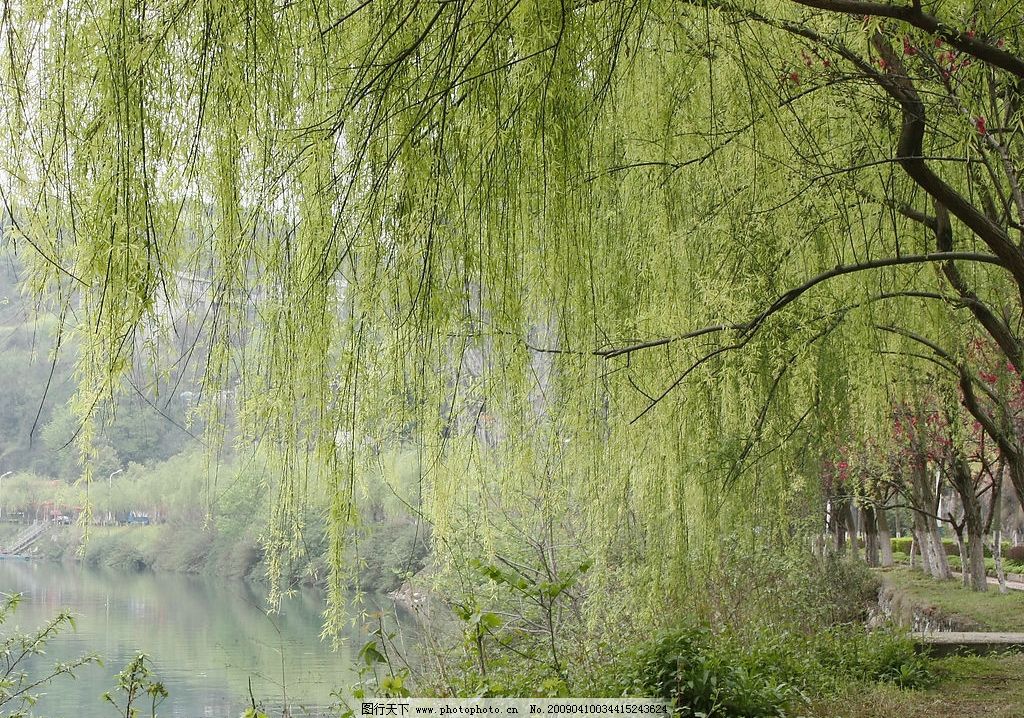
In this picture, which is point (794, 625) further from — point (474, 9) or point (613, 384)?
point (474, 9)

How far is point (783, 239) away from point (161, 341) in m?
2.77

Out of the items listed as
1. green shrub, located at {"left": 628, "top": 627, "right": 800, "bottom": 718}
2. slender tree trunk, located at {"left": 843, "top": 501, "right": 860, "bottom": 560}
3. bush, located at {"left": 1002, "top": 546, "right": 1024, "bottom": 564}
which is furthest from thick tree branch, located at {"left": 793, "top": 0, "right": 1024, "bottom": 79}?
bush, located at {"left": 1002, "top": 546, "right": 1024, "bottom": 564}

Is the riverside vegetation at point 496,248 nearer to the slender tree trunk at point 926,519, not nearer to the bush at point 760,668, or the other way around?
the bush at point 760,668

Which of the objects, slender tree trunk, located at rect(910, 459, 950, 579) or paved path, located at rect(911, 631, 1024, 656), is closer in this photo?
paved path, located at rect(911, 631, 1024, 656)

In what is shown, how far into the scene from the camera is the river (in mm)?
10450

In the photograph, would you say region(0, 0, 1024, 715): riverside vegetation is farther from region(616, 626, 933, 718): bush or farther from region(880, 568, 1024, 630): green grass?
region(880, 568, 1024, 630): green grass

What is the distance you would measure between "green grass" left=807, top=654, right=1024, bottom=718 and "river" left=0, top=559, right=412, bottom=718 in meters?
2.80

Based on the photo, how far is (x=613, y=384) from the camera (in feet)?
12.0

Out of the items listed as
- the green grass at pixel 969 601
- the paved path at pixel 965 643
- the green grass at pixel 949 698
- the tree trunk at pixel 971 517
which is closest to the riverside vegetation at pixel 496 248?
the green grass at pixel 949 698

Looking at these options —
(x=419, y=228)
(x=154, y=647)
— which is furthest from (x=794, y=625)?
(x=154, y=647)

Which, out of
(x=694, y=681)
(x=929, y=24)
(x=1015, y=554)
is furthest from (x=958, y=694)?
(x=1015, y=554)

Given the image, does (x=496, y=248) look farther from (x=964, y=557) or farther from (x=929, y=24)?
(x=964, y=557)

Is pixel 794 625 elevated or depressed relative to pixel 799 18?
depressed

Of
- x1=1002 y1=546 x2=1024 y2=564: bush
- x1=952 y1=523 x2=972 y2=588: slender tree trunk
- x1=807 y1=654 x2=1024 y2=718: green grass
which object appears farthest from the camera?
x1=1002 y1=546 x2=1024 y2=564: bush
